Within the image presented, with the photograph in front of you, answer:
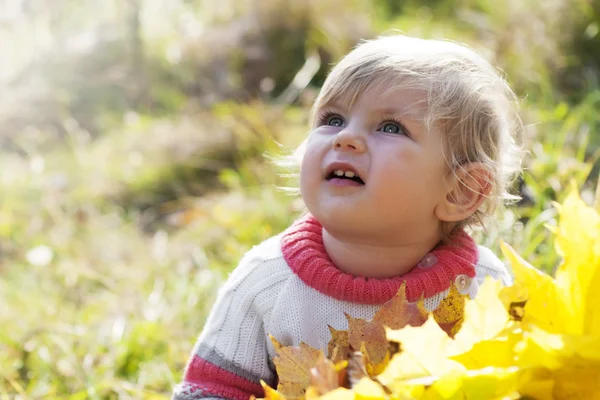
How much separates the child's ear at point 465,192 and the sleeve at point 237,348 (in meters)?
0.42

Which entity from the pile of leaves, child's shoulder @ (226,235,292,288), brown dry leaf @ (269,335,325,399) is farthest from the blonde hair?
the pile of leaves

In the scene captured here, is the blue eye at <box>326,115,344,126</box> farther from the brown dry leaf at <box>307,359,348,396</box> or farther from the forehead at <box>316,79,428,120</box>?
the brown dry leaf at <box>307,359,348,396</box>

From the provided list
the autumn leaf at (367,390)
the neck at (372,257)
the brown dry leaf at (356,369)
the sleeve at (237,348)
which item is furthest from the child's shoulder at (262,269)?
the autumn leaf at (367,390)

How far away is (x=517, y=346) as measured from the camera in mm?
707

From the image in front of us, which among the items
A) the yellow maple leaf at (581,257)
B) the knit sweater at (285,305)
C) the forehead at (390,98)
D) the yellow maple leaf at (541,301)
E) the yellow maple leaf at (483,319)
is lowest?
the knit sweater at (285,305)

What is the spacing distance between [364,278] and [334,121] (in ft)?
1.21

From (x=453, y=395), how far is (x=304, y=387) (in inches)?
10.7

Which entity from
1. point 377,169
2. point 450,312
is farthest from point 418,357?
point 377,169

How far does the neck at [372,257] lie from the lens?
1669mm

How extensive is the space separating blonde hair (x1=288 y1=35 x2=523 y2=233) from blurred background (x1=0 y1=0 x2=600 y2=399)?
0.41 metres

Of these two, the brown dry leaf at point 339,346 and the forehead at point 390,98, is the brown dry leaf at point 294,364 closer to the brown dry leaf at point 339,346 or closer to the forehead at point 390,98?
the brown dry leaf at point 339,346

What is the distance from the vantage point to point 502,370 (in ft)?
2.32

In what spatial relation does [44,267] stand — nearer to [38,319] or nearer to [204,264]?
[38,319]

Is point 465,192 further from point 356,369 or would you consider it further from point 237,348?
point 356,369
